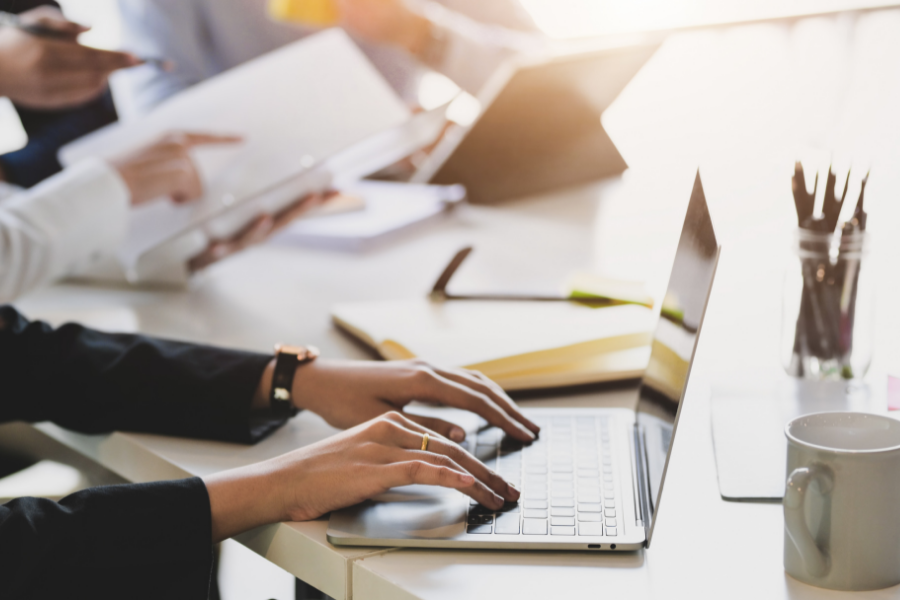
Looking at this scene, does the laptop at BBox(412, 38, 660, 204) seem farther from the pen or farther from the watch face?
the watch face

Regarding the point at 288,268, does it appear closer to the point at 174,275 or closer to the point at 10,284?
the point at 174,275

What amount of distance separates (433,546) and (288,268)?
92 cm

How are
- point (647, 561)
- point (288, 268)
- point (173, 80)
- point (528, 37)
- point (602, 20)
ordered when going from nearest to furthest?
point (647, 561) < point (288, 268) < point (173, 80) < point (528, 37) < point (602, 20)

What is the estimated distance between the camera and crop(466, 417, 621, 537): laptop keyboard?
54cm

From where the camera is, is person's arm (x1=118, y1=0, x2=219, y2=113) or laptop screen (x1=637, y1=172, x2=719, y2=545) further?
person's arm (x1=118, y1=0, x2=219, y2=113)

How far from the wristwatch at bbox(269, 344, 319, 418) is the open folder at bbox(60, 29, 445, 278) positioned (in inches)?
18.3

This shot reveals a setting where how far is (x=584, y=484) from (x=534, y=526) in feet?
0.28

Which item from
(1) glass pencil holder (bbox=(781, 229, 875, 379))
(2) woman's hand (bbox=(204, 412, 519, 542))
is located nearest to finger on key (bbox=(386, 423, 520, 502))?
(2) woman's hand (bbox=(204, 412, 519, 542))

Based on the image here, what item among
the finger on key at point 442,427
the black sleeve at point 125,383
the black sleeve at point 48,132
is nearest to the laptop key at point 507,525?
the finger on key at point 442,427

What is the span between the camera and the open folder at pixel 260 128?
1213 millimetres

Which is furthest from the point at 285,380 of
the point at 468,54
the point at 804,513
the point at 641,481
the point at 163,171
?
the point at 468,54

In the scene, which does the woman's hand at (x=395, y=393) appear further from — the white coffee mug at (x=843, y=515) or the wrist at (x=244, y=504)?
the white coffee mug at (x=843, y=515)

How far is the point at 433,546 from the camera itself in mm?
521

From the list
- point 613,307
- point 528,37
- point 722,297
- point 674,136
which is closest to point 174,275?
point 613,307
